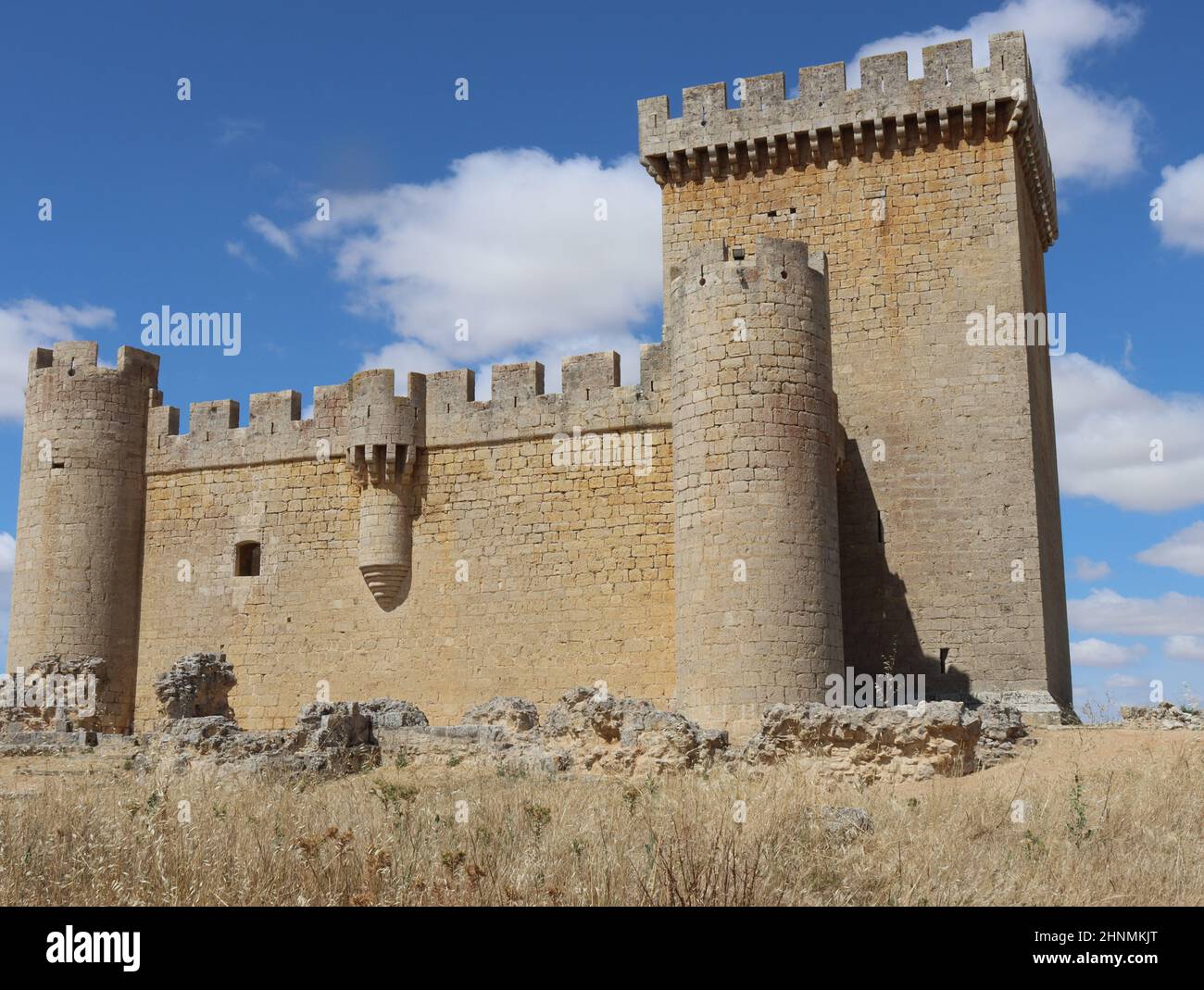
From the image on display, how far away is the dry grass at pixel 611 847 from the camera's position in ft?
20.0

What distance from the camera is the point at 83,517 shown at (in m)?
19.1

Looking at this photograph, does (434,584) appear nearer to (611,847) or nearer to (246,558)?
Answer: (246,558)

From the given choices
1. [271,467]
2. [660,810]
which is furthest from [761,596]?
[271,467]

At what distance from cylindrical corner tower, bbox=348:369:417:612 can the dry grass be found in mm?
7547

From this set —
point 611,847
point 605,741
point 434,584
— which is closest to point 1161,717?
point 605,741

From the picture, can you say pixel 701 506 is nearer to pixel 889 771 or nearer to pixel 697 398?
pixel 697 398

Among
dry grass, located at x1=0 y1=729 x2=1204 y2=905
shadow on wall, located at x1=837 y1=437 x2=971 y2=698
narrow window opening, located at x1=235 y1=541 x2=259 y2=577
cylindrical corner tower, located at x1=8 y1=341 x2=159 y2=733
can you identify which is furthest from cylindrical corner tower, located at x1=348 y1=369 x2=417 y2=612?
dry grass, located at x1=0 y1=729 x2=1204 y2=905

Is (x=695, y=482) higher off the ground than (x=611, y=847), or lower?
higher

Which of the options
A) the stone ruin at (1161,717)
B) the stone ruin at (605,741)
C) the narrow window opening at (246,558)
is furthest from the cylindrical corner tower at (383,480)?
the stone ruin at (1161,717)

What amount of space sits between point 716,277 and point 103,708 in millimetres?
10944

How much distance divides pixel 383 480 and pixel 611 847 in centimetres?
1181

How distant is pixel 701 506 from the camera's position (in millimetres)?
14367

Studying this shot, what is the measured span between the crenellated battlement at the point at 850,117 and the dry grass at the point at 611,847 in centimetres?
1023

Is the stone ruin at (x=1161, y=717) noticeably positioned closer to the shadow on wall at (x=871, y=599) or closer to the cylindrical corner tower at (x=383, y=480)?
the shadow on wall at (x=871, y=599)
